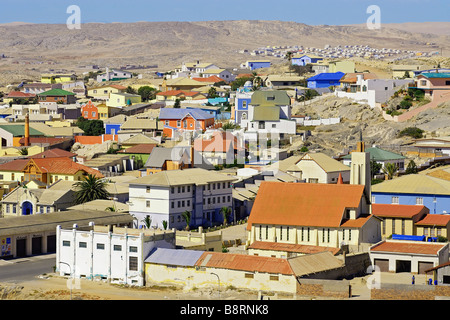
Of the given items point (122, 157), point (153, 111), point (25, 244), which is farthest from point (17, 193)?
point (153, 111)

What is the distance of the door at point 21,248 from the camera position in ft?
214

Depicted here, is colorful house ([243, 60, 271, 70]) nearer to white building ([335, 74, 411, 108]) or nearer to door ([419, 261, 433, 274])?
white building ([335, 74, 411, 108])

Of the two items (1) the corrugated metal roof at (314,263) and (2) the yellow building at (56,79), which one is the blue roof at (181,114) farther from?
(2) the yellow building at (56,79)

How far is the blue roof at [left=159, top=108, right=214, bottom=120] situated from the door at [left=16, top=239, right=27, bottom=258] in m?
52.1

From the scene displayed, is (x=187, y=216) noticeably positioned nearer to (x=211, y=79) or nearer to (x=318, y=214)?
(x=318, y=214)

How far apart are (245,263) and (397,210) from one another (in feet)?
61.2

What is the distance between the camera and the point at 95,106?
13538cm

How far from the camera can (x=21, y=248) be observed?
215ft

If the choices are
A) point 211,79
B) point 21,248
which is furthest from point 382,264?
point 211,79

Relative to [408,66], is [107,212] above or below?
below

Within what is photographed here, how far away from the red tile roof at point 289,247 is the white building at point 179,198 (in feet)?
42.1

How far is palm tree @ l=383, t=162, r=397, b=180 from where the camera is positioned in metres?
85.4

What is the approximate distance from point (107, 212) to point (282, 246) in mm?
15823
